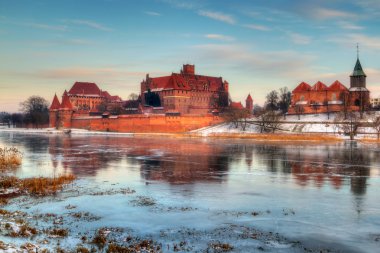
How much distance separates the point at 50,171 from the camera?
54.9 feet

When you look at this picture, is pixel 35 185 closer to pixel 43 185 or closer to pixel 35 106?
pixel 43 185

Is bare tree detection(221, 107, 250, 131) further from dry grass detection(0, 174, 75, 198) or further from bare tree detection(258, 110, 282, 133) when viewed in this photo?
dry grass detection(0, 174, 75, 198)

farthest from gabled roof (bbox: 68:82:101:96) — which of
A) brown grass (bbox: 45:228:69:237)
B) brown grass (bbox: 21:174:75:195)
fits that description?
brown grass (bbox: 45:228:69:237)

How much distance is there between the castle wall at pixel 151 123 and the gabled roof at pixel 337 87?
14499 millimetres

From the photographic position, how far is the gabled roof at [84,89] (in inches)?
3022

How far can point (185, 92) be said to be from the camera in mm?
66625

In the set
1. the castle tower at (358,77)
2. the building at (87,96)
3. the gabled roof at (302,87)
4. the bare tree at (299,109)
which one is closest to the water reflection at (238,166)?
the castle tower at (358,77)

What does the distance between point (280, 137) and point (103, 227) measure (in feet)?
110

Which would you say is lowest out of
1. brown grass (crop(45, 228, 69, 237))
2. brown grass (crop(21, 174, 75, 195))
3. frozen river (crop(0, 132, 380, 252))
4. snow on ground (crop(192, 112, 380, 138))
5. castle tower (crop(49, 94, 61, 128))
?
frozen river (crop(0, 132, 380, 252))

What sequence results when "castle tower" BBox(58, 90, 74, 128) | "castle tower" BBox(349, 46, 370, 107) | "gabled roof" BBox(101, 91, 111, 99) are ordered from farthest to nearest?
1. "gabled roof" BBox(101, 91, 111, 99)
2. "castle tower" BBox(58, 90, 74, 128)
3. "castle tower" BBox(349, 46, 370, 107)

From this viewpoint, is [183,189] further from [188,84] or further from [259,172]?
[188,84]

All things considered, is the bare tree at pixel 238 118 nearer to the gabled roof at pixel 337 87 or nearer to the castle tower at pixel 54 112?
the gabled roof at pixel 337 87

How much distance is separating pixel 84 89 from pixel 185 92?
21727 mm

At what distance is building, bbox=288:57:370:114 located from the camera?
51844 mm
